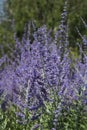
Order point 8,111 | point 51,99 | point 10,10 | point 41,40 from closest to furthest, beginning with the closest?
point 51,99 < point 41,40 < point 8,111 < point 10,10

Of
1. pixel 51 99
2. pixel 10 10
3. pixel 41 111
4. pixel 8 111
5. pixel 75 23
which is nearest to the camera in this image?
pixel 51 99

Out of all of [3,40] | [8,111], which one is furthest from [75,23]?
[8,111]

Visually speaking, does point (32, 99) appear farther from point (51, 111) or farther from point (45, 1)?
point (45, 1)

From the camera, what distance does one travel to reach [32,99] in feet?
15.0

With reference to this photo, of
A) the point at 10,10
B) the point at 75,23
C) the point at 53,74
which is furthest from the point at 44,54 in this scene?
the point at 10,10

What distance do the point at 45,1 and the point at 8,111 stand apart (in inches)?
348

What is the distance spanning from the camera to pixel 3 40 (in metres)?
13.5

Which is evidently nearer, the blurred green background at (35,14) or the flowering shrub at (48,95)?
the flowering shrub at (48,95)

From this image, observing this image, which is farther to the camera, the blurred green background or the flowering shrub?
the blurred green background

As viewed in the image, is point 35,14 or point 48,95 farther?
point 35,14

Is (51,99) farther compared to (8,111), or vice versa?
(8,111)

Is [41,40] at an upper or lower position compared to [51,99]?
upper

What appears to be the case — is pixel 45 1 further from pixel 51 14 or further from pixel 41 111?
pixel 41 111

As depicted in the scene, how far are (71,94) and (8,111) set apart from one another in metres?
0.91
